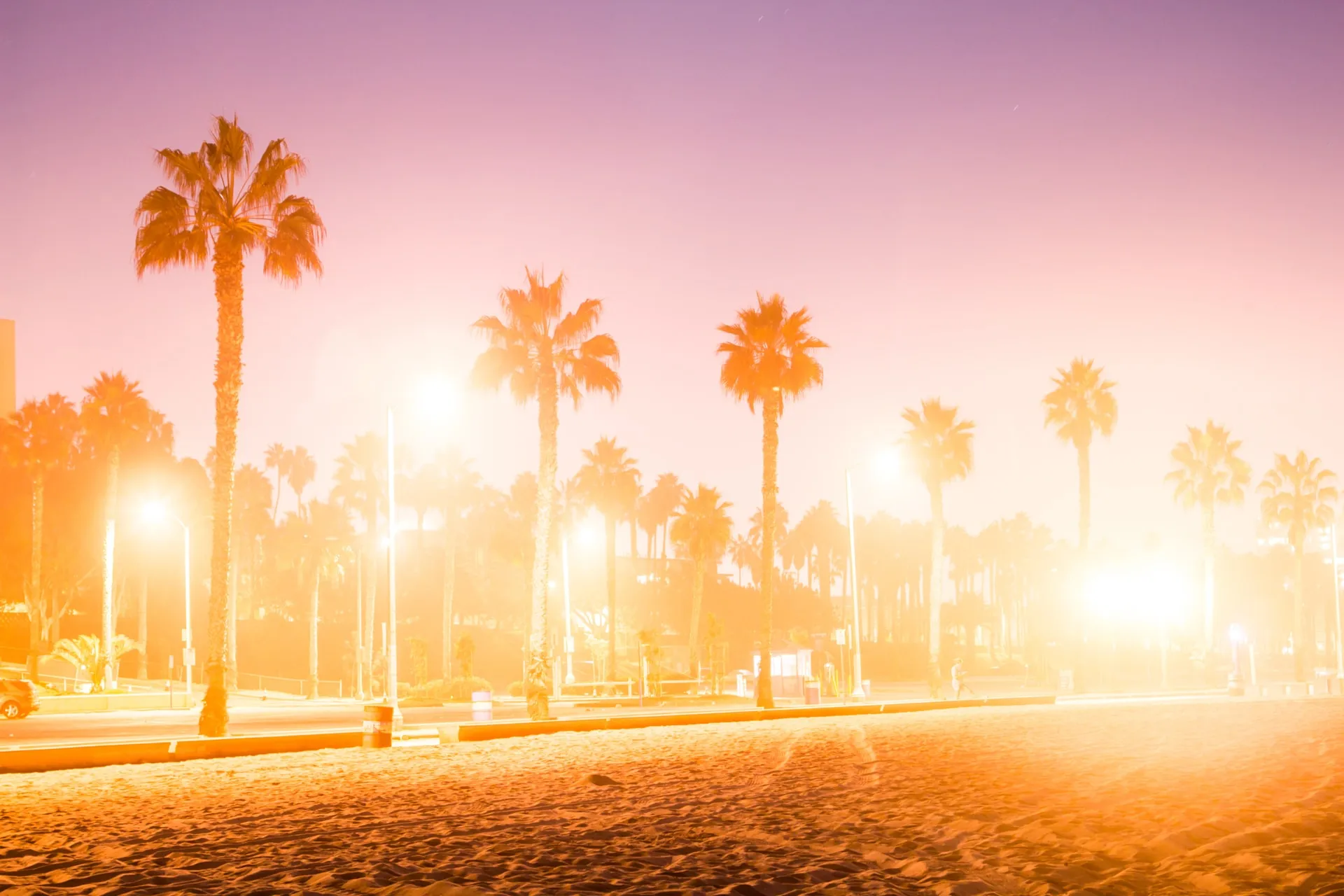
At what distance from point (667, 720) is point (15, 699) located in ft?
72.1

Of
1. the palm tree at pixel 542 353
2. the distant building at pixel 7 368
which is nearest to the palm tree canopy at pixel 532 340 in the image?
the palm tree at pixel 542 353

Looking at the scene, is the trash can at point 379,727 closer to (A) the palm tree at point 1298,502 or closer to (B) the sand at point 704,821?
(B) the sand at point 704,821

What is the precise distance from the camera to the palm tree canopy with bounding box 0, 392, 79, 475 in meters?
66.0

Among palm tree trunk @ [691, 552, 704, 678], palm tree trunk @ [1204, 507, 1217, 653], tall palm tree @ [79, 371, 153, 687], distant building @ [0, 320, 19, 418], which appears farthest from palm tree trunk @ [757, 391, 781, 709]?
distant building @ [0, 320, 19, 418]

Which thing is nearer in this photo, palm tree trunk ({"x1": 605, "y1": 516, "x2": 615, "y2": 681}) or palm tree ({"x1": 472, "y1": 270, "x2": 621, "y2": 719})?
palm tree ({"x1": 472, "y1": 270, "x2": 621, "y2": 719})

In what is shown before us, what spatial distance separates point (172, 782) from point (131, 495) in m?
78.6

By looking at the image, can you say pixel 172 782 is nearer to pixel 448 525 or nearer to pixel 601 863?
pixel 601 863

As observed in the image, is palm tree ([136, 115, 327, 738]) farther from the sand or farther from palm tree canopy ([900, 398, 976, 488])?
palm tree canopy ([900, 398, 976, 488])

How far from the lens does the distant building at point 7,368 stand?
96.5 m

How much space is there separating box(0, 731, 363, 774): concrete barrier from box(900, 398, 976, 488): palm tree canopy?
41.9 m

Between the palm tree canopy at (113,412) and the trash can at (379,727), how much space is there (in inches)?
1568

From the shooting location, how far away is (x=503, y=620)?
118562mm

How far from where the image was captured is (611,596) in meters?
70.2

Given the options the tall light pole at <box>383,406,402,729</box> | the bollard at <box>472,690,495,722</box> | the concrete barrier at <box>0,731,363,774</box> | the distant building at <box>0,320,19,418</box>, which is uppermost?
the distant building at <box>0,320,19,418</box>
